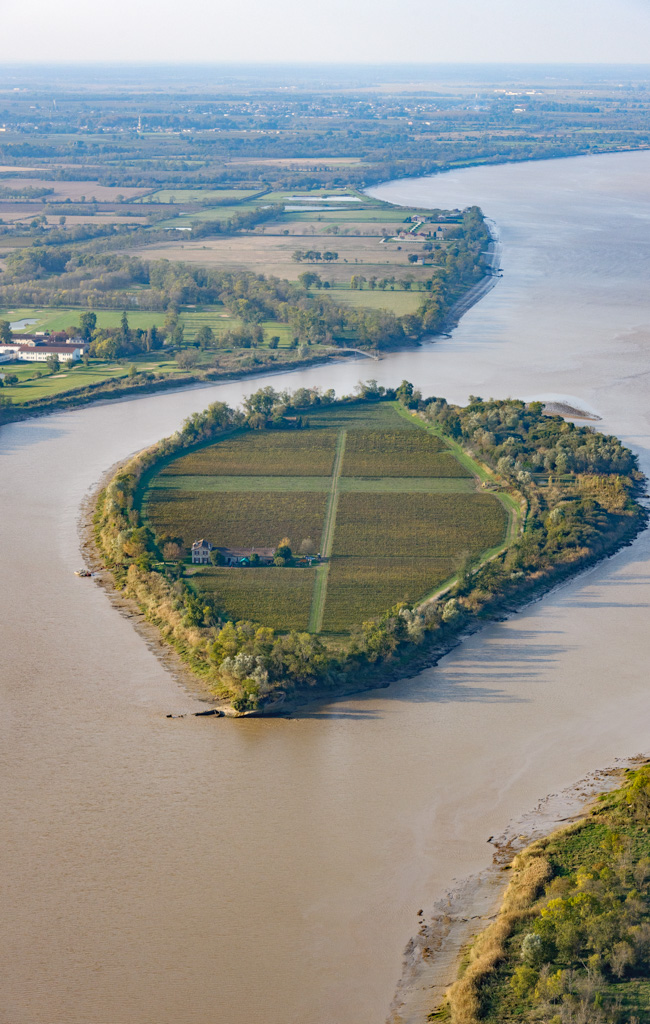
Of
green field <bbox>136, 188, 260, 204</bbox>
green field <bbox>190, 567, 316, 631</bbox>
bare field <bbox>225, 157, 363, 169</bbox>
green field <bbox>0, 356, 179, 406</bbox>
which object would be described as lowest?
green field <bbox>190, 567, 316, 631</bbox>

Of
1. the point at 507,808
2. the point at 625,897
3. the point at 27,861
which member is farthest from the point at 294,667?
the point at 625,897

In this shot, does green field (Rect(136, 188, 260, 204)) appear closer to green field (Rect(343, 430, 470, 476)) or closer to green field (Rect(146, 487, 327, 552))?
green field (Rect(343, 430, 470, 476))

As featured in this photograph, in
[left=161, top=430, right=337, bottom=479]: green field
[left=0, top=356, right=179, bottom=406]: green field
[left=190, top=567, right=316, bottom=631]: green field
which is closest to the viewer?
[left=190, top=567, right=316, bottom=631]: green field

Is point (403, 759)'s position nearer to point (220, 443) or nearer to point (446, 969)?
point (446, 969)

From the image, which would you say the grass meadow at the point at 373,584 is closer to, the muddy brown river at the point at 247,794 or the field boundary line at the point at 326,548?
A: the field boundary line at the point at 326,548

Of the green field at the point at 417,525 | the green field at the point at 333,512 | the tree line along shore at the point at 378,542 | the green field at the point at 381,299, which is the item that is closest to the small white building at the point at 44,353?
the tree line along shore at the point at 378,542

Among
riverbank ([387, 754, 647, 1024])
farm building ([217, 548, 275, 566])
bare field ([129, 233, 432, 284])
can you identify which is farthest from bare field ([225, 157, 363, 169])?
riverbank ([387, 754, 647, 1024])
